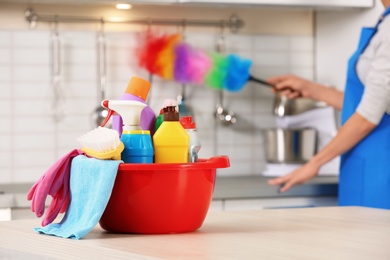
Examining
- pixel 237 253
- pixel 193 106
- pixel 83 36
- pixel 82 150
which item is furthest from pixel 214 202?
pixel 237 253

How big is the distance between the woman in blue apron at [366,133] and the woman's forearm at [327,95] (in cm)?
23

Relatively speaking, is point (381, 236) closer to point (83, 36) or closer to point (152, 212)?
point (152, 212)

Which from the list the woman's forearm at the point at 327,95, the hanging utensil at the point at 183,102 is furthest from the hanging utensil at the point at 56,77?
the woman's forearm at the point at 327,95

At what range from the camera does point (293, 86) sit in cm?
296

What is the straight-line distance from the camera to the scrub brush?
4.39 feet

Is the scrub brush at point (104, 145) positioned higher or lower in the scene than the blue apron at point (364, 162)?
higher

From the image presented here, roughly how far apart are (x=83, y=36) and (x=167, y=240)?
1908mm

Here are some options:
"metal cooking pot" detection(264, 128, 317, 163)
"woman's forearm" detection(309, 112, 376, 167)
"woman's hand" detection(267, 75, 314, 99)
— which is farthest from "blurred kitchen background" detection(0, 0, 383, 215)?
"woman's forearm" detection(309, 112, 376, 167)

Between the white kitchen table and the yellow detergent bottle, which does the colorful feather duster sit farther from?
the yellow detergent bottle

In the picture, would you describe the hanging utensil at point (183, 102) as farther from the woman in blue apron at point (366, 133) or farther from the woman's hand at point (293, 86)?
the woman in blue apron at point (366, 133)

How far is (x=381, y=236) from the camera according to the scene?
1.33m

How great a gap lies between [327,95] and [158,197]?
1.71m

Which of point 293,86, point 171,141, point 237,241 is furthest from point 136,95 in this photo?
point 293,86

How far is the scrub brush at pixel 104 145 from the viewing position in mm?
1337
